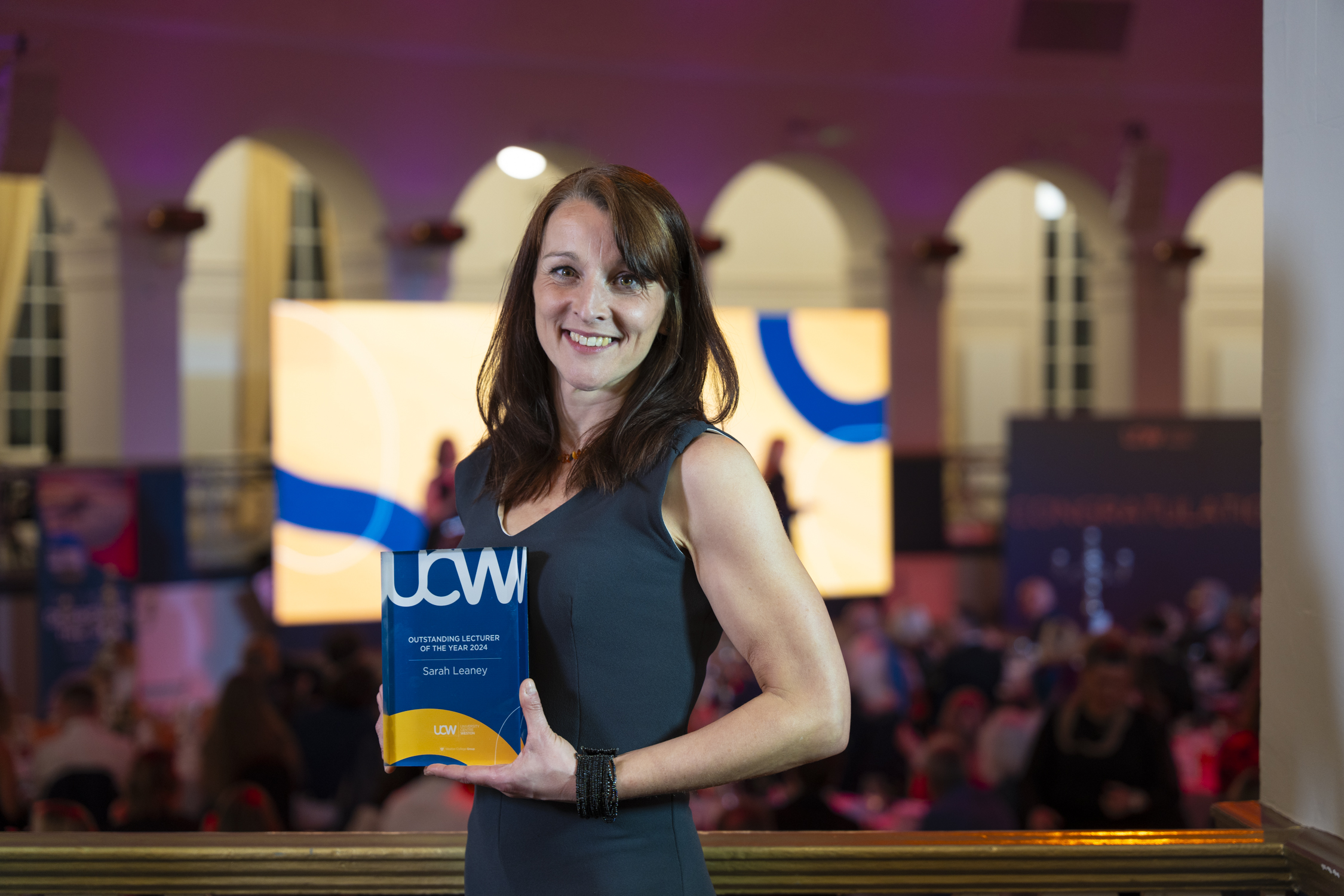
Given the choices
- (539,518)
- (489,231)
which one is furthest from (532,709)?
(489,231)

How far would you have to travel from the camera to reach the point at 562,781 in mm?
1087

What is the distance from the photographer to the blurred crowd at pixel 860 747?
13.0ft

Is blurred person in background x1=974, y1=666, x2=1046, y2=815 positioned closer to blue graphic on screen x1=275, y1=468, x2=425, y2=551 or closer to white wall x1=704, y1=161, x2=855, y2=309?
blue graphic on screen x1=275, y1=468, x2=425, y2=551

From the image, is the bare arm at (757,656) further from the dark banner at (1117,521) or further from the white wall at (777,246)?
the white wall at (777,246)

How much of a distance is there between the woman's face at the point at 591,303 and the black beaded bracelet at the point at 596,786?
0.37 meters

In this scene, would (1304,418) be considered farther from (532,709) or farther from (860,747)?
(860,747)

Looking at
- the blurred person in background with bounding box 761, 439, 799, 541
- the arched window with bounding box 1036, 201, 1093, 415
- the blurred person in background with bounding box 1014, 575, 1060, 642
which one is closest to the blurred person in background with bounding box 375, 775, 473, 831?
the blurred person in background with bounding box 761, 439, 799, 541

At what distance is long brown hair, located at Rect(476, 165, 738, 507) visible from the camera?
115cm

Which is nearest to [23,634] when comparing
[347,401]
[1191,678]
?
[347,401]

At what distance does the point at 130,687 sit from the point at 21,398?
6.20 metres

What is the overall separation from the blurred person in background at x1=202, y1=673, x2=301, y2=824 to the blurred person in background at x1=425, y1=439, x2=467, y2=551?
227 cm

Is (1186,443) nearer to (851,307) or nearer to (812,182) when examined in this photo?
(851,307)

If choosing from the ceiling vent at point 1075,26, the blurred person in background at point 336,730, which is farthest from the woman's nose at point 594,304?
the ceiling vent at point 1075,26

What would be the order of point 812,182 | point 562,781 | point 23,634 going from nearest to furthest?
point 562,781, point 23,634, point 812,182
